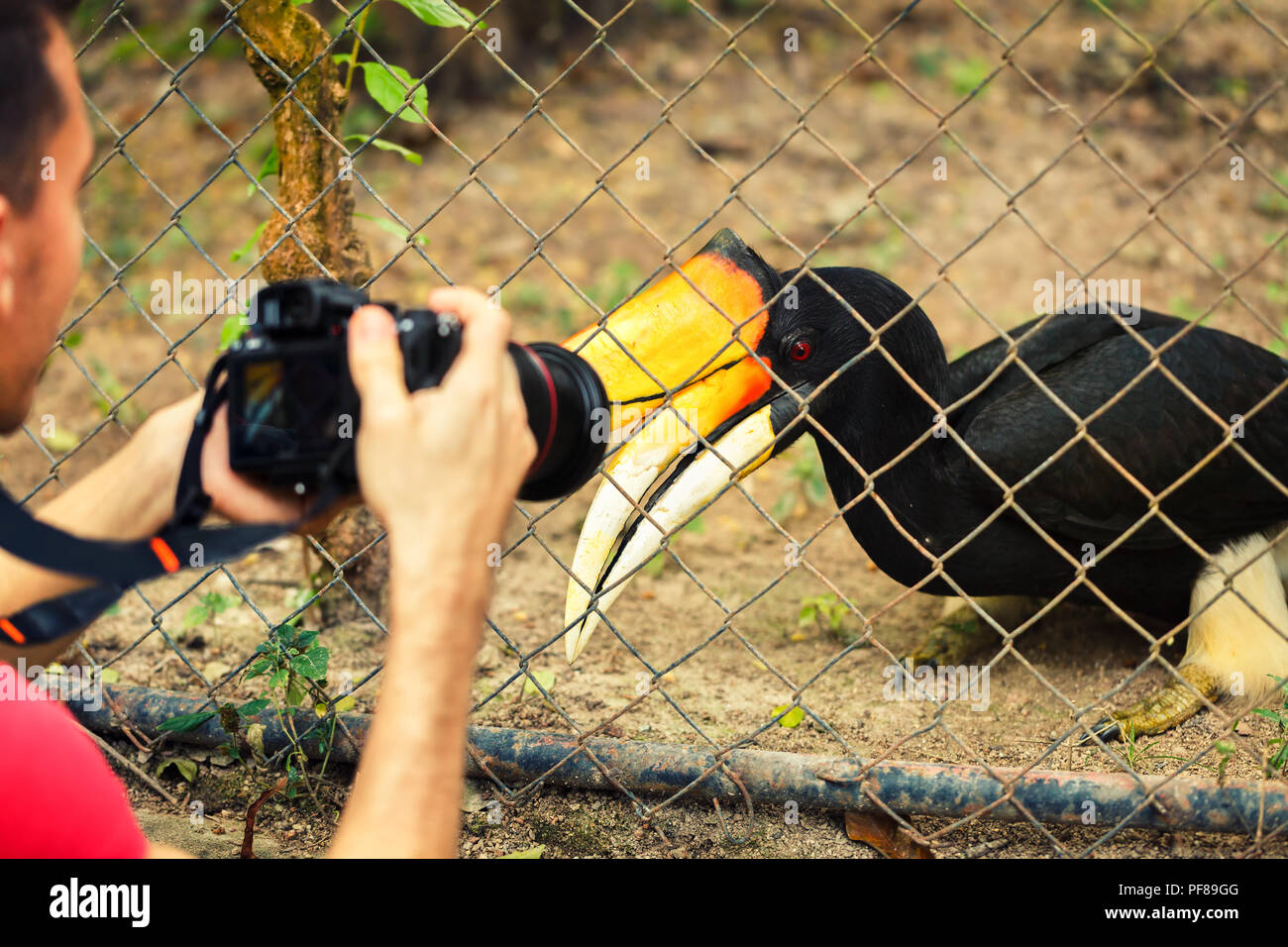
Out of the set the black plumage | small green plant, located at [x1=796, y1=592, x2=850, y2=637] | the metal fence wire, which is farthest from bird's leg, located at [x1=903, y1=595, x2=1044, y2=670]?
the black plumage

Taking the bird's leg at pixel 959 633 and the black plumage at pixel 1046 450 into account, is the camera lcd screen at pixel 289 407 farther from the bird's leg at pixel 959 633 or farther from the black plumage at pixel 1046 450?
the bird's leg at pixel 959 633

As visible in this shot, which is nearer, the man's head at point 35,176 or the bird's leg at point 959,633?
the man's head at point 35,176

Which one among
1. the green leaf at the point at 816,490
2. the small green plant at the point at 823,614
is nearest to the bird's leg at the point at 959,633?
the small green plant at the point at 823,614

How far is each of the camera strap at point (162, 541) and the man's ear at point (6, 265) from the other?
0.21m

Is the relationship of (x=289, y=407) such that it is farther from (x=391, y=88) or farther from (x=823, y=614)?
(x=823, y=614)

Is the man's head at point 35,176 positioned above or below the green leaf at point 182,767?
above

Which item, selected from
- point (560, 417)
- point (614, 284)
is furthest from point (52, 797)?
point (614, 284)

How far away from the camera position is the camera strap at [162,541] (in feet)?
4.12

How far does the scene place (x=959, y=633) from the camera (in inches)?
127

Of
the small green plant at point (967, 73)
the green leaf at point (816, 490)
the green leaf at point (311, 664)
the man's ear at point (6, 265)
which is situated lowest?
the green leaf at point (311, 664)

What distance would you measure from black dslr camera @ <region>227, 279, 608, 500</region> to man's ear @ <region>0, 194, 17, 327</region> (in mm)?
244
